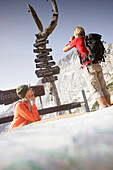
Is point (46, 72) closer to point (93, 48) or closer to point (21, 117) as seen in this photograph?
point (93, 48)

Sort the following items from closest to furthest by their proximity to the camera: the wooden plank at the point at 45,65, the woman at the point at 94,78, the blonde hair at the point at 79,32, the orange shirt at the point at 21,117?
the orange shirt at the point at 21,117, the woman at the point at 94,78, the blonde hair at the point at 79,32, the wooden plank at the point at 45,65

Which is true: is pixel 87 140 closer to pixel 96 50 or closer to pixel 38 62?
pixel 96 50

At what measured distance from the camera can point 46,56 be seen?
18.7 ft

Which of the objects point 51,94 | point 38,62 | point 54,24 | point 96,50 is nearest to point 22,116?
point 96,50

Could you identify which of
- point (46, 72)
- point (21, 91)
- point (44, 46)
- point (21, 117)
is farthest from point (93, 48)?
point (44, 46)

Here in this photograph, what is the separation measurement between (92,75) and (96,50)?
0.50 m

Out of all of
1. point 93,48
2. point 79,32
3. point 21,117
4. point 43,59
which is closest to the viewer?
point 21,117

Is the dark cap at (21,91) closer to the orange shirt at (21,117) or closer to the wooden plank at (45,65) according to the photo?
the orange shirt at (21,117)

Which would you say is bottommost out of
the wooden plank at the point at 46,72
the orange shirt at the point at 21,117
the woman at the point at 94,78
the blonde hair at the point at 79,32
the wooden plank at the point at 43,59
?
the orange shirt at the point at 21,117

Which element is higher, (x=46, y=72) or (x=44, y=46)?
(x=44, y=46)

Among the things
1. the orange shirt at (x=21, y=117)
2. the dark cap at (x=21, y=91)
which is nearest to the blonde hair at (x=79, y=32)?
the dark cap at (x=21, y=91)

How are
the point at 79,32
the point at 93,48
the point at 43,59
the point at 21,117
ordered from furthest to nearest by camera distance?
the point at 43,59 → the point at 79,32 → the point at 93,48 → the point at 21,117

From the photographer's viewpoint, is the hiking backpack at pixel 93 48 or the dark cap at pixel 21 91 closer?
the hiking backpack at pixel 93 48

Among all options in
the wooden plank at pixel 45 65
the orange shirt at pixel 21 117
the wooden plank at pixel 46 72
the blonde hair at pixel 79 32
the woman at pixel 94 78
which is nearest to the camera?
the orange shirt at pixel 21 117
